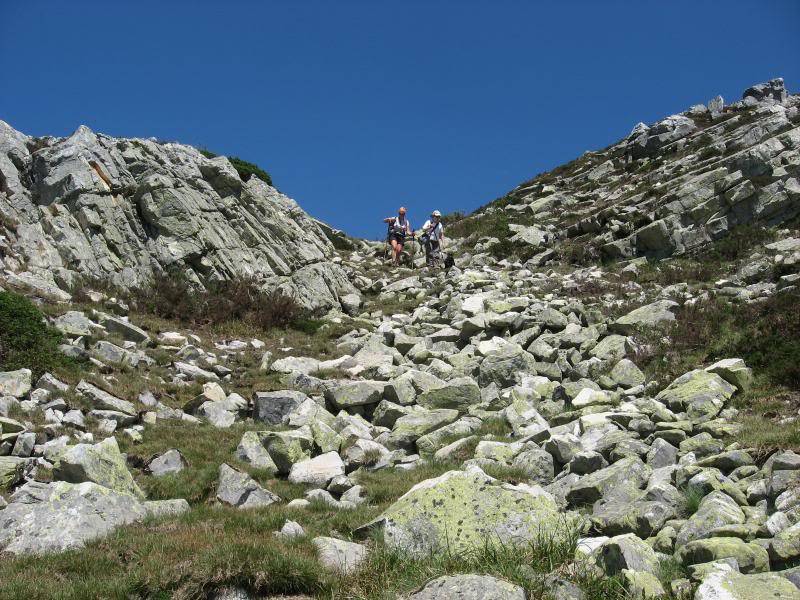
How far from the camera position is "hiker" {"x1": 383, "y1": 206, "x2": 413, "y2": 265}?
36.7 metres

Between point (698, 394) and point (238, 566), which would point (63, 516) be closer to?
point (238, 566)

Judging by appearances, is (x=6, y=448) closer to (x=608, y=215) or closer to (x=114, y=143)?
(x=114, y=143)

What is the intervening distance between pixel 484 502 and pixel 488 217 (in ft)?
125

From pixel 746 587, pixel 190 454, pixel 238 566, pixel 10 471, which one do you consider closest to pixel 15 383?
pixel 10 471

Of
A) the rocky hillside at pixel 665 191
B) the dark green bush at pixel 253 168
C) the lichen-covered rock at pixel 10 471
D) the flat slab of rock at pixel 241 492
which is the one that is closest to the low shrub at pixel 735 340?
the flat slab of rock at pixel 241 492

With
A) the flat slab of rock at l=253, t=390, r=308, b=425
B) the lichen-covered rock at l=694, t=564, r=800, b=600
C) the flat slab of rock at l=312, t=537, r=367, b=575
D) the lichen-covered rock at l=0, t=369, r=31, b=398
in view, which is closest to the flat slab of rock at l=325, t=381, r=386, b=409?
the flat slab of rock at l=253, t=390, r=308, b=425

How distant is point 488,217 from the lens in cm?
4462

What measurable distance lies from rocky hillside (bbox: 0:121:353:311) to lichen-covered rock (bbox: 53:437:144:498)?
443 inches

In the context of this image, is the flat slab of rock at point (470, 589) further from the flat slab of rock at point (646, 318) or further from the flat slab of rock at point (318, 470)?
the flat slab of rock at point (646, 318)

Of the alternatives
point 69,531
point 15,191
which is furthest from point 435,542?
point 15,191

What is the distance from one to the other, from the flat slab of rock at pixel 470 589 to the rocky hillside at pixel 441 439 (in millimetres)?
28

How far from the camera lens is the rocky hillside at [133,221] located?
22578 mm

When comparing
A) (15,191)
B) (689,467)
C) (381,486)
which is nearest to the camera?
(689,467)

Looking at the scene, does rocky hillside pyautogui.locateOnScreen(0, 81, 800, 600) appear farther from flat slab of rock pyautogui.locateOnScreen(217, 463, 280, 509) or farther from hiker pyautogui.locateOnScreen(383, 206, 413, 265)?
hiker pyautogui.locateOnScreen(383, 206, 413, 265)
